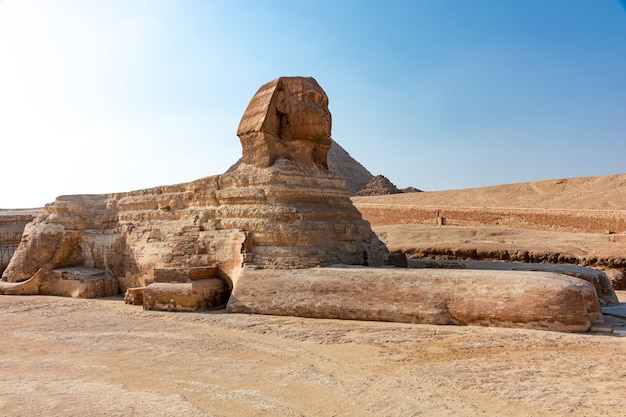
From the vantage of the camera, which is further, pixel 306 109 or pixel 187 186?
pixel 187 186

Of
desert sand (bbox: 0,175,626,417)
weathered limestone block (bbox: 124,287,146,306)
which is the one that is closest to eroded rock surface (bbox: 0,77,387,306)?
weathered limestone block (bbox: 124,287,146,306)

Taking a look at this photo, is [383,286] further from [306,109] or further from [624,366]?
[306,109]

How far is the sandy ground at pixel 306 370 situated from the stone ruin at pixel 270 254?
0.32m

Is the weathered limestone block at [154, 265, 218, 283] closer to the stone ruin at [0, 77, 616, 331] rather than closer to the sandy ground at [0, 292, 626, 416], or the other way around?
the stone ruin at [0, 77, 616, 331]

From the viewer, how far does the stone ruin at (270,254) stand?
546cm

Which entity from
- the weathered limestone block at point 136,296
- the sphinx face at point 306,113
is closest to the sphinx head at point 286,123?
the sphinx face at point 306,113

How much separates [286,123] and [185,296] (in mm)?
3459

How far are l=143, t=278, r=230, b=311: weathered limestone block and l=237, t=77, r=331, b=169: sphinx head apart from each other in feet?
7.32

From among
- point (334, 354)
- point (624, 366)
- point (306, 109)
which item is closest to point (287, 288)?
point (334, 354)

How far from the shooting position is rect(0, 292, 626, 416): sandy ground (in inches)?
136

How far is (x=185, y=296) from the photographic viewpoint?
7.28 metres

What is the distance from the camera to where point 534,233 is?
15.2m

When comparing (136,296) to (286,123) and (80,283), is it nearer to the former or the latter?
(80,283)

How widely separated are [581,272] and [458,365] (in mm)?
3485
